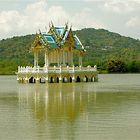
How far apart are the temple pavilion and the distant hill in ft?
132

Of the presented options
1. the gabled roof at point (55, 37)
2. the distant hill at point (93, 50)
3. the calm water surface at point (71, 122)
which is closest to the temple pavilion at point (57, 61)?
the gabled roof at point (55, 37)

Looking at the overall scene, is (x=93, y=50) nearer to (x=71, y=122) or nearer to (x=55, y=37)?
(x=55, y=37)

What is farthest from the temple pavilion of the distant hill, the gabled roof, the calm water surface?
the distant hill

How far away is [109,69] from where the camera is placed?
87.5 metres

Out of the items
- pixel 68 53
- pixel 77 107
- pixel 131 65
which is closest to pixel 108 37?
pixel 131 65

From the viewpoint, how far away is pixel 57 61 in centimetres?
4553

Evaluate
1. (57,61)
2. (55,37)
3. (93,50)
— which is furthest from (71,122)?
(93,50)

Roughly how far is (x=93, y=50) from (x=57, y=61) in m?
98.9

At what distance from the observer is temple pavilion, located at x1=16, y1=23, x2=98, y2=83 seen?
42656 millimetres

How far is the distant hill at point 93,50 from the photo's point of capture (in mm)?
92062

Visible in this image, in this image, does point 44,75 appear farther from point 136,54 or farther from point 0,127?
point 136,54

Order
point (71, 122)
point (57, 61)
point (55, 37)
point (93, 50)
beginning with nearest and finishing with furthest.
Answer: point (71, 122) → point (55, 37) → point (57, 61) → point (93, 50)

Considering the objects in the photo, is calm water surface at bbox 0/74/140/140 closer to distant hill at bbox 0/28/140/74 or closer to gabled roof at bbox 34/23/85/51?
gabled roof at bbox 34/23/85/51

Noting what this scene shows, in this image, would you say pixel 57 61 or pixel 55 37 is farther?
pixel 57 61
